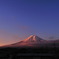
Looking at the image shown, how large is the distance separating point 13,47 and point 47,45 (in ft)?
7.97

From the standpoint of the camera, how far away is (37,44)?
8594mm

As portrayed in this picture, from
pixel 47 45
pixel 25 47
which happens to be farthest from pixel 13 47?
pixel 47 45
